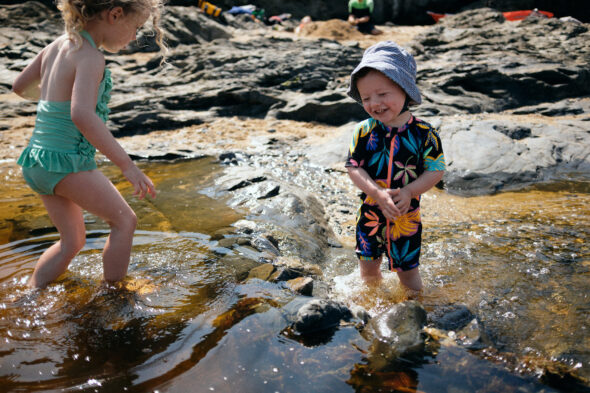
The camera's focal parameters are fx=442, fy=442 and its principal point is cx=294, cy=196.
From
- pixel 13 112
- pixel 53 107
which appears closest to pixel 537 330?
pixel 53 107

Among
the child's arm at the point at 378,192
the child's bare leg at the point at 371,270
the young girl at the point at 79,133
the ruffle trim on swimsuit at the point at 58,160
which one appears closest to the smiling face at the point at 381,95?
the child's arm at the point at 378,192

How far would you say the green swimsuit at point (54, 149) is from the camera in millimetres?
2258

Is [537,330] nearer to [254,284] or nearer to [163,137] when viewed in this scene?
[254,284]

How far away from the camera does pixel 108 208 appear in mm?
2326

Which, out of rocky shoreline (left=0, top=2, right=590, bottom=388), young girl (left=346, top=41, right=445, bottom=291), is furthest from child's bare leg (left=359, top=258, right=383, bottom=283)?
rocky shoreline (left=0, top=2, right=590, bottom=388)

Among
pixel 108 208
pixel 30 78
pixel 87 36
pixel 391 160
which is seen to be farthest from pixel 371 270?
pixel 30 78

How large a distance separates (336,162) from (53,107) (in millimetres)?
3970

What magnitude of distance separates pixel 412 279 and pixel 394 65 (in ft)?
3.99

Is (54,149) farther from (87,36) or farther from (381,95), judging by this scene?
(381,95)

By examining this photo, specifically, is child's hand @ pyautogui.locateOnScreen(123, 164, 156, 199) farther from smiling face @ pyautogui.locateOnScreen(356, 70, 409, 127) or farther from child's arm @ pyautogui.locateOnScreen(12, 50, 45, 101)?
smiling face @ pyautogui.locateOnScreen(356, 70, 409, 127)

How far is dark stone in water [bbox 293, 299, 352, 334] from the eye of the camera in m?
2.01

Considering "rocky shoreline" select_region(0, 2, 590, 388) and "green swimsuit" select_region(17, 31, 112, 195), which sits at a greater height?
"green swimsuit" select_region(17, 31, 112, 195)

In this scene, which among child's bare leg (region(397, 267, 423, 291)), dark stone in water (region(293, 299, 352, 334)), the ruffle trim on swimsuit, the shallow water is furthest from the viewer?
child's bare leg (region(397, 267, 423, 291))

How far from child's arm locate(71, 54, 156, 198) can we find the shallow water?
689mm
